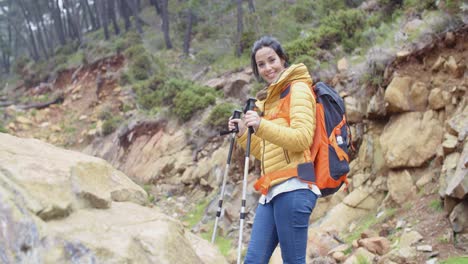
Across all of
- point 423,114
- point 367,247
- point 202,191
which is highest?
point 423,114

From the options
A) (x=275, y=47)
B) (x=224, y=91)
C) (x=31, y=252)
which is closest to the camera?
(x=31, y=252)

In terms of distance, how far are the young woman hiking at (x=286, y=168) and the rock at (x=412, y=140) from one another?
11.4ft

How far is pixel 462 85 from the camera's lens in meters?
5.64

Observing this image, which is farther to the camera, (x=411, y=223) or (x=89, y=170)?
(x=411, y=223)

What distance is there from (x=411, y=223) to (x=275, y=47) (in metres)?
2.93

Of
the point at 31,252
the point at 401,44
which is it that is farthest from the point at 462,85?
the point at 31,252

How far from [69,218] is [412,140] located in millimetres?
4641

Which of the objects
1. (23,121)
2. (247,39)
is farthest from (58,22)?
(247,39)

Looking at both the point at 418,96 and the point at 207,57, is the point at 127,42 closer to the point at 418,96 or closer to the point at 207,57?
the point at 207,57

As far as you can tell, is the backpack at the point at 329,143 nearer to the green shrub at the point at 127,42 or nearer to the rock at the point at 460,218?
the rock at the point at 460,218

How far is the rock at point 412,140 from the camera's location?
225 inches

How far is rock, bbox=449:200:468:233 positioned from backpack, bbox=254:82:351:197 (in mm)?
2047

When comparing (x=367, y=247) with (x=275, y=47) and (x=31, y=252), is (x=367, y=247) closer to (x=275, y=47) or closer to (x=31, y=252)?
(x=275, y=47)

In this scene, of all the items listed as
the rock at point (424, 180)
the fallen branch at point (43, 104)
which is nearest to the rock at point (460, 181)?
the rock at point (424, 180)
